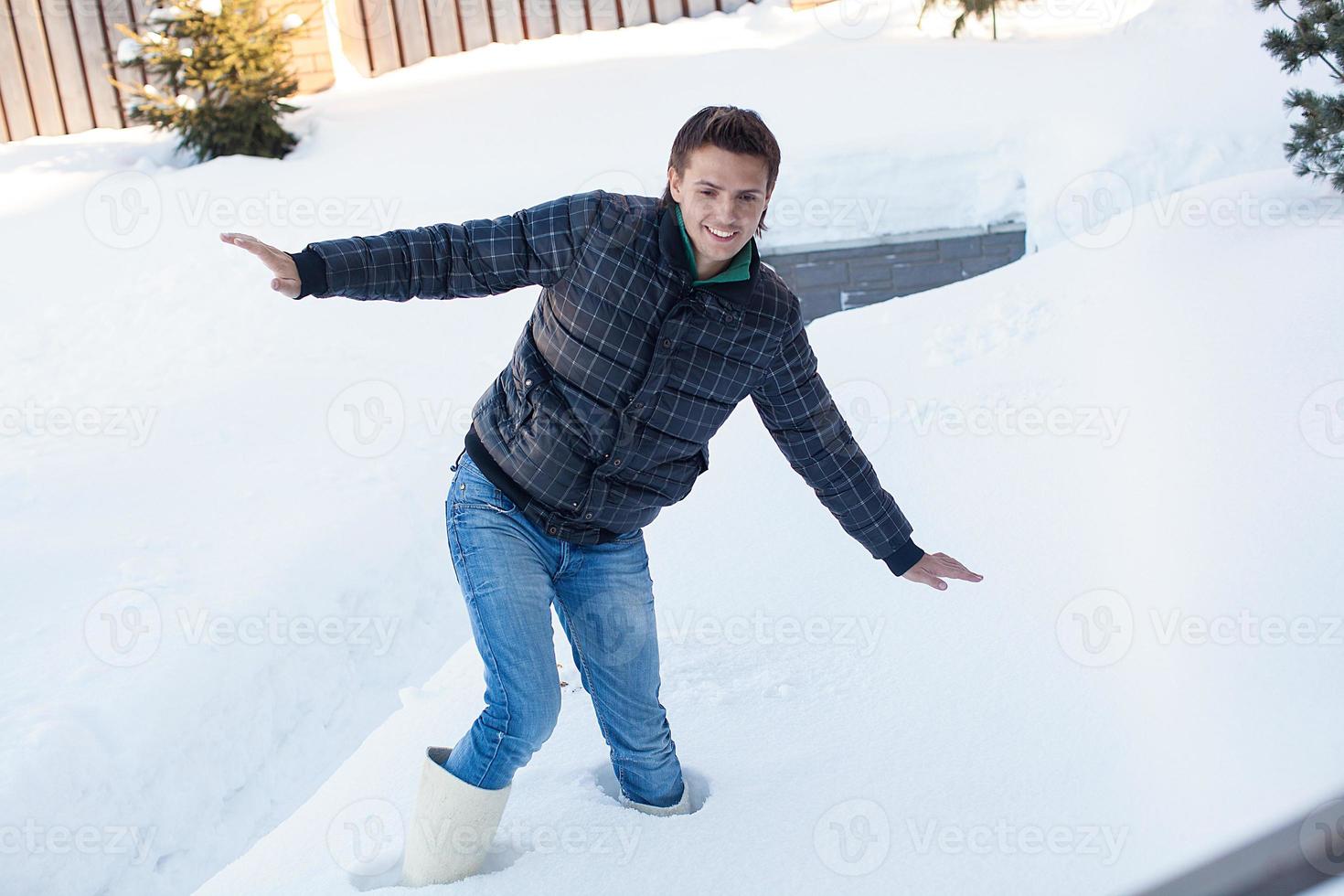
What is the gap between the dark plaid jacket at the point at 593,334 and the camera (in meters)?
1.88

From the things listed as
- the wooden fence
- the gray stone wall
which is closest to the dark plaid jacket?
the gray stone wall

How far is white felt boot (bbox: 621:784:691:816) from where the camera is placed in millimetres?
2125

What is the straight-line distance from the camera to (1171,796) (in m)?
2.07

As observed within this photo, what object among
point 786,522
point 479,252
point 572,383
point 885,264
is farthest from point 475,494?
point 885,264

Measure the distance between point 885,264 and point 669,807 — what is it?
11.1ft

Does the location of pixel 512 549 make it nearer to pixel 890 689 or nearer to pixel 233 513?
pixel 890 689

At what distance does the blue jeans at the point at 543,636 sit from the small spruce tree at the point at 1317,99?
10.6ft

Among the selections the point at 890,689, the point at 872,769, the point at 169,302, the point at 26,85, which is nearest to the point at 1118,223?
the point at 890,689

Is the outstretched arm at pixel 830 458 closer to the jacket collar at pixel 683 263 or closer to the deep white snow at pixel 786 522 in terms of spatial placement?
the jacket collar at pixel 683 263

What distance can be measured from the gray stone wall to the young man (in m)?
3.09

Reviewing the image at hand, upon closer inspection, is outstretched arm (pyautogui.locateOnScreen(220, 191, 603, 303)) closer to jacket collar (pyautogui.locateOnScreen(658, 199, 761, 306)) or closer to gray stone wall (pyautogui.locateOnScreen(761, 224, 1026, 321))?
jacket collar (pyautogui.locateOnScreen(658, 199, 761, 306))

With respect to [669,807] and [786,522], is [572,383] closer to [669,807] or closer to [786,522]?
[669,807]

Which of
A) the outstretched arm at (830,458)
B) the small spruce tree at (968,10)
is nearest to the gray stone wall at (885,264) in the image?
the small spruce tree at (968,10)

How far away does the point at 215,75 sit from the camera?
6.12 meters
